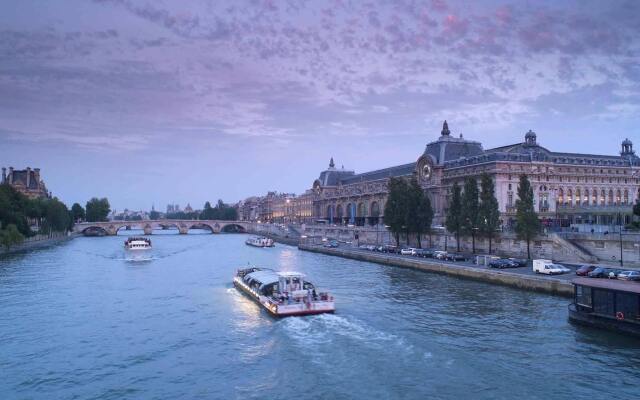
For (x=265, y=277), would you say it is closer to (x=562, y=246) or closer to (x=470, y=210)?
(x=562, y=246)

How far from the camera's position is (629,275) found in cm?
3800

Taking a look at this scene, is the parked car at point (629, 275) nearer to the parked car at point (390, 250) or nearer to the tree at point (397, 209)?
the parked car at point (390, 250)

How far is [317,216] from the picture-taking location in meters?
175

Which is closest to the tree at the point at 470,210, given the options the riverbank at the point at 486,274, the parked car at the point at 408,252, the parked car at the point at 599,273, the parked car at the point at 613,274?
the parked car at the point at 408,252

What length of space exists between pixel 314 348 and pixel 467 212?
4188cm

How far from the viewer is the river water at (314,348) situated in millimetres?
21922

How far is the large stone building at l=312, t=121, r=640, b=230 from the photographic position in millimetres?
83062

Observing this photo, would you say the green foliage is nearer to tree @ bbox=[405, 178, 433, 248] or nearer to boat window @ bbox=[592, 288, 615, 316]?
tree @ bbox=[405, 178, 433, 248]

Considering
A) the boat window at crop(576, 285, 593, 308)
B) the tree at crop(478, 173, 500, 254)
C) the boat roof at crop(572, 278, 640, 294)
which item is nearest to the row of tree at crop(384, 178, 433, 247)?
the tree at crop(478, 173, 500, 254)

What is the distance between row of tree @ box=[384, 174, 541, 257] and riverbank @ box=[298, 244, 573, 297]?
27.2 ft

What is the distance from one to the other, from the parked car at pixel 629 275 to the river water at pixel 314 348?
456cm

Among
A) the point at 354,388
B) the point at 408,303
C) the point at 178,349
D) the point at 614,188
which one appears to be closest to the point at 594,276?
the point at 408,303

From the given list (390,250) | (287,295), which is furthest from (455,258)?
(287,295)

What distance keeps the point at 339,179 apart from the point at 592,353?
474 ft
